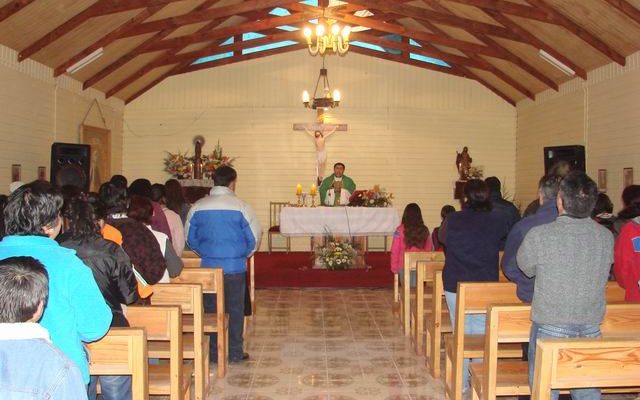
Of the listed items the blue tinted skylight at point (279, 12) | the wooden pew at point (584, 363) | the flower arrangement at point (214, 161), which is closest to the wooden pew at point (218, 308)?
the wooden pew at point (584, 363)

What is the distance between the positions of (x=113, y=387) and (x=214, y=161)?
9389 mm

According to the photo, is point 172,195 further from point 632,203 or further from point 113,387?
point 632,203

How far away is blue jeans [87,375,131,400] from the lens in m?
3.17

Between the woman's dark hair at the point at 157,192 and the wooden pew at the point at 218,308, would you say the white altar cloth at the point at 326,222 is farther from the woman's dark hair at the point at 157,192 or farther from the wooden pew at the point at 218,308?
the wooden pew at the point at 218,308

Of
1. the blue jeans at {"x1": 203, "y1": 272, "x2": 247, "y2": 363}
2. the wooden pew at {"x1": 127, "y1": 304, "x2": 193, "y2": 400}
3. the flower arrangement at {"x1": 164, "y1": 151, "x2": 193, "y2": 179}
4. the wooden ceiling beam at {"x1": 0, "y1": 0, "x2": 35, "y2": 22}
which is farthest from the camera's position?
the flower arrangement at {"x1": 164, "y1": 151, "x2": 193, "y2": 179}

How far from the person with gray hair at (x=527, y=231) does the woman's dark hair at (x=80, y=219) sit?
2112 mm

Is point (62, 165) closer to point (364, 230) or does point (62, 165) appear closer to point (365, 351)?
point (364, 230)

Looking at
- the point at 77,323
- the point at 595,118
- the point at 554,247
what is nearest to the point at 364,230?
the point at 595,118

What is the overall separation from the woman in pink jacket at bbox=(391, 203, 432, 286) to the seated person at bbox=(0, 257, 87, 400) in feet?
17.1

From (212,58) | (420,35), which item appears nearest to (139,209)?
(420,35)

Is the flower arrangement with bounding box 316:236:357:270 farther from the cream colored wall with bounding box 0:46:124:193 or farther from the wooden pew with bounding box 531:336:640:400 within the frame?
the wooden pew with bounding box 531:336:640:400

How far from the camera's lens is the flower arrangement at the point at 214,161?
40.3 feet

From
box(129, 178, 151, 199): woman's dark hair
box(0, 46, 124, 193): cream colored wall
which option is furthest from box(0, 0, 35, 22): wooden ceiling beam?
box(129, 178, 151, 199): woman's dark hair

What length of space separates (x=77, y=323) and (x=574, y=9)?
7909mm
